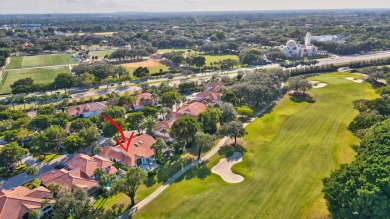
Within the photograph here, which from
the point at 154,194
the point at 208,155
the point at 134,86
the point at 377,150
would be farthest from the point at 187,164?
the point at 134,86

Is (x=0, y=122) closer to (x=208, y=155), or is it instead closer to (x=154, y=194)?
(x=154, y=194)

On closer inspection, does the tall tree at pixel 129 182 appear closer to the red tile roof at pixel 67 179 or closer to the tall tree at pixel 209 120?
the red tile roof at pixel 67 179

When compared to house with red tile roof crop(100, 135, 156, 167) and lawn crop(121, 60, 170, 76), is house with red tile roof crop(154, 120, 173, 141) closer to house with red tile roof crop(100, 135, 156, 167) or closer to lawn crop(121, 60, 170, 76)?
house with red tile roof crop(100, 135, 156, 167)

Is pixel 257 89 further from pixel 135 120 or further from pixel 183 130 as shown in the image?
pixel 135 120

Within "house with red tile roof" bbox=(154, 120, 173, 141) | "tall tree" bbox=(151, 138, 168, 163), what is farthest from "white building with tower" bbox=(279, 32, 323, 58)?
"tall tree" bbox=(151, 138, 168, 163)

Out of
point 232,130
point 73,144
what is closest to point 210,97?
point 232,130

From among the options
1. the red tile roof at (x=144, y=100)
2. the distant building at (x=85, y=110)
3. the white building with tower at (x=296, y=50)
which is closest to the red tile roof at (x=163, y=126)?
the red tile roof at (x=144, y=100)
